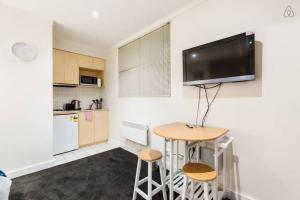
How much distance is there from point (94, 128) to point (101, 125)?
0.65 ft

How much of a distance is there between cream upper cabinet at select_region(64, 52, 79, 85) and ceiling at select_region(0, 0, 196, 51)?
0.44 meters

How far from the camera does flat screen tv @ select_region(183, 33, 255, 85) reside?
1479 millimetres

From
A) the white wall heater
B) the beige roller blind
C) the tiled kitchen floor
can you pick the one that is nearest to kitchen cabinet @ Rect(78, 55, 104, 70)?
the beige roller blind

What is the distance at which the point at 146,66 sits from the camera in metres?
2.85

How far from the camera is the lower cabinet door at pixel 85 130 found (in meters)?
3.45

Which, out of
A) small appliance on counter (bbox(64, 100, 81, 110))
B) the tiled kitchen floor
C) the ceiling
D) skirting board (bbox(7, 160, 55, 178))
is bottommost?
the tiled kitchen floor

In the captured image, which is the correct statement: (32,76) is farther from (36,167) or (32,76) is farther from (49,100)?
(36,167)

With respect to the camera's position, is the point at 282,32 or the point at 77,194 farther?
the point at 77,194

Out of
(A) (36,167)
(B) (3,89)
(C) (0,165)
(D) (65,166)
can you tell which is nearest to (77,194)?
(D) (65,166)

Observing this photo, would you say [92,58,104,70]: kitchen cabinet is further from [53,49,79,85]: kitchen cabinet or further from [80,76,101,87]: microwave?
[53,49,79,85]: kitchen cabinet

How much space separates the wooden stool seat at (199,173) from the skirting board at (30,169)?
95.4 inches

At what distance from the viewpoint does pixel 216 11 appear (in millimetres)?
1847

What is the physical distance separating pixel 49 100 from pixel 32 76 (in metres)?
0.45

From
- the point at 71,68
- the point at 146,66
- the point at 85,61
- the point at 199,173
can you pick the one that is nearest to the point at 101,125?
the point at 71,68
